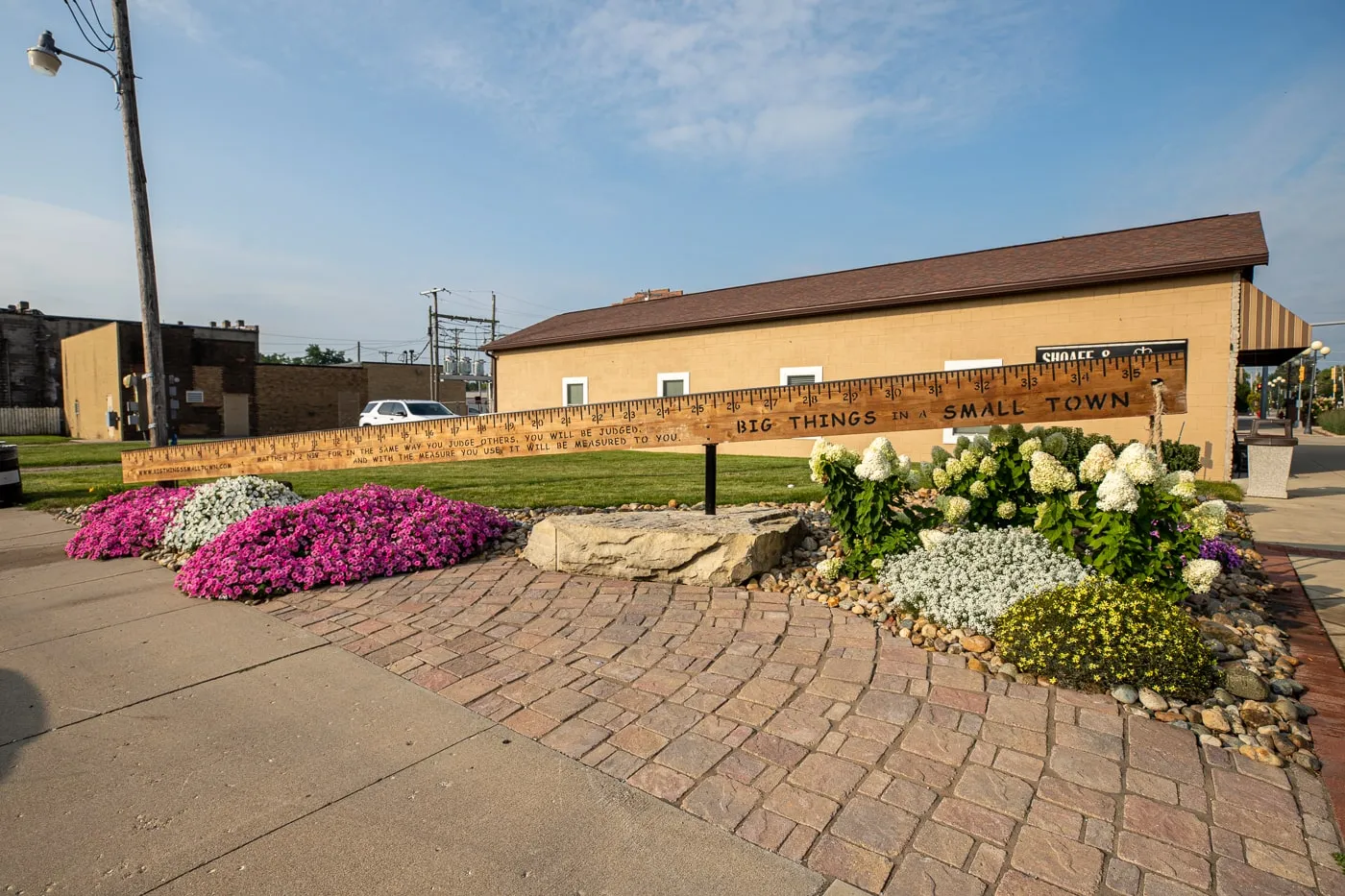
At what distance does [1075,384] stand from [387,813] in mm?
4778

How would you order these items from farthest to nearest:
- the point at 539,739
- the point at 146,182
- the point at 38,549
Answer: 1. the point at 146,182
2. the point at 38,549
3. the point at 539,739

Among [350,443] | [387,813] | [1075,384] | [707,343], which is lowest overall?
[387,813]

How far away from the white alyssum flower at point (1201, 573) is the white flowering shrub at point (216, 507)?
7719mm

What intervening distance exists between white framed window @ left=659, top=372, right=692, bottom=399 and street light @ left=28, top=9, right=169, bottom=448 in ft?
35.5

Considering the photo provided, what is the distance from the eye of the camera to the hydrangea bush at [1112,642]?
3080mm

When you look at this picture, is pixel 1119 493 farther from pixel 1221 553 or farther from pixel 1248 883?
pixel 1221 553

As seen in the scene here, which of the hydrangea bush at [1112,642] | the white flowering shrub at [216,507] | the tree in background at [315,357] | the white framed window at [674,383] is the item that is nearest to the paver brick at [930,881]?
the hydrangea bush at [1112,642]

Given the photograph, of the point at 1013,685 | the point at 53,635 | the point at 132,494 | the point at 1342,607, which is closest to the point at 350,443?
the point at 53,635

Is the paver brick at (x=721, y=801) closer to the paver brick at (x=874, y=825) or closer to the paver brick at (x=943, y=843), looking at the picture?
the paver brick at (x=874, y=825)

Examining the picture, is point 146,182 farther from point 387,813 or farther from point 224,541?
point 387,813

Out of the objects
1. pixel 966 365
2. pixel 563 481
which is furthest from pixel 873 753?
pixel 966 365

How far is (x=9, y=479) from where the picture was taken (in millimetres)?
10125

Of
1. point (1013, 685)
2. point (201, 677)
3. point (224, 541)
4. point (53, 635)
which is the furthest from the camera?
point (224, 541)

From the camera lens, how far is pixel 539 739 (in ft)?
9.62
